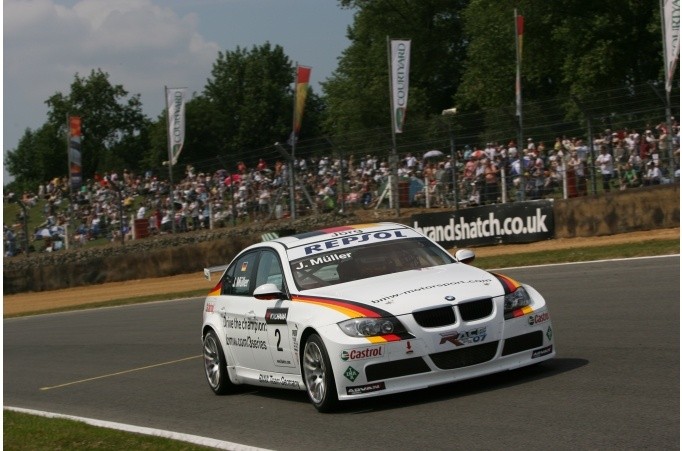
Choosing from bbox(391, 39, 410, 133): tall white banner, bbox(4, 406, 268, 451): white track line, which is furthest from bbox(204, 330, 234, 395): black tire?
bbox(391, 39, 410, 133): tall white banner

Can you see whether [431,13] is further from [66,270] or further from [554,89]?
[66,270]

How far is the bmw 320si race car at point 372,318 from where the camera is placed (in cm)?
838

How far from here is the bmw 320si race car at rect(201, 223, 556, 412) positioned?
27.5 ft

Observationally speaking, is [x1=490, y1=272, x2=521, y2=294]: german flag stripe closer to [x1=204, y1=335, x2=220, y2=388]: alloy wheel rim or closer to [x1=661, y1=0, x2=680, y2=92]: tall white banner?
[x1=204, y1=335, x2=220, y2=388]: alloy wheel rim

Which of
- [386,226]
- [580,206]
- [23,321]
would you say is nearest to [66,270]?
[23,321]

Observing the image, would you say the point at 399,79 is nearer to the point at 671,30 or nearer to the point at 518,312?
the point at 671,30

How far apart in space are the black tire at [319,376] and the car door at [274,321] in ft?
0.87

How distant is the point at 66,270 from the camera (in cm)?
3556

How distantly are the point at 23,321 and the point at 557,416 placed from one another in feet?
68.6

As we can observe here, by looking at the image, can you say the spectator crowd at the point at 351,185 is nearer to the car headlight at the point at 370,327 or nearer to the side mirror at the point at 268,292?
the side mirror at the point at 268,292

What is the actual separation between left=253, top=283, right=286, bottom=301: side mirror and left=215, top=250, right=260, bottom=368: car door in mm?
335

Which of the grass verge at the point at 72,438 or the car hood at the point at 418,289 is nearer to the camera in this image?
the grass verge at the point at 72,438

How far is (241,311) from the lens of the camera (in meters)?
10.3

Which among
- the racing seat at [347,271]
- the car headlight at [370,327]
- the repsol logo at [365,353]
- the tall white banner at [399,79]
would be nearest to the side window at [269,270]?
the racing seat at [347,271]
